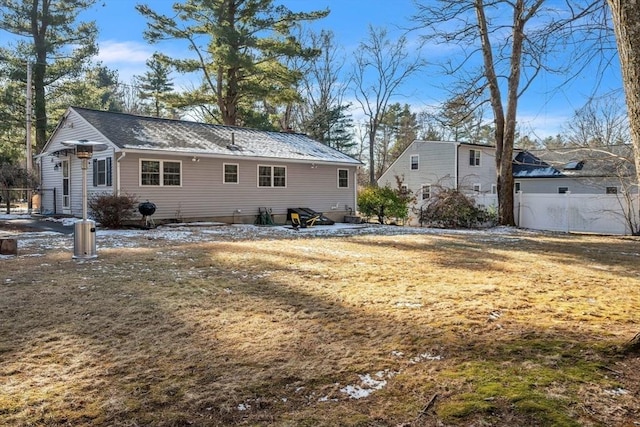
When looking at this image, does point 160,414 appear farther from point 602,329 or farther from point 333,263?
point 333,263

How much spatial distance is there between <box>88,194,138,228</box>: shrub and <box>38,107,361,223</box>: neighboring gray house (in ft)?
2.56

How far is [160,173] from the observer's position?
14289mm

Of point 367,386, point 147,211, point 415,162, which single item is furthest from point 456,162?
point 367,386

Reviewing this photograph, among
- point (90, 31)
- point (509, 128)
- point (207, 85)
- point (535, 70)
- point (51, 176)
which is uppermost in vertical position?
point (90, 31)

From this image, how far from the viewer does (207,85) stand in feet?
88.1

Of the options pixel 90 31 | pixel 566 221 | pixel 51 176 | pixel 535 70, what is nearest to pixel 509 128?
pixel 535 70

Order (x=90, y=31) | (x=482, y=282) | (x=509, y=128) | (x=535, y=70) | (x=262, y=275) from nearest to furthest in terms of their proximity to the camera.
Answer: (x=482, y=282), (x=262, y=275), (x=535, y=70), (x=509, y=128), (x=90, y=31)

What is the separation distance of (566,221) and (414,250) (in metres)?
8.78

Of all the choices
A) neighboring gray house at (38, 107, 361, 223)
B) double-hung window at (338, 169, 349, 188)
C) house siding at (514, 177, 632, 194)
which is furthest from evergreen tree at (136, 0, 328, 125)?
house siding at (514, 177, 632, 194)

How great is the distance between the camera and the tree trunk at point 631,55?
9.00ft

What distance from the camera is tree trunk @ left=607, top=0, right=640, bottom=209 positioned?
274 centimetres

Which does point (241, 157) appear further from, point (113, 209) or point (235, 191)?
point (113, 209)

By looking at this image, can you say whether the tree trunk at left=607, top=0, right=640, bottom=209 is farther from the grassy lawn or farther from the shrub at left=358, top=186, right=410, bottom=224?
the shrub at left=358, top=186, right=410, bottom=224

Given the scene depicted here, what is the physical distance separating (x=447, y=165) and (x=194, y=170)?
1727 centimetres
